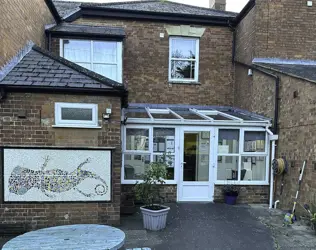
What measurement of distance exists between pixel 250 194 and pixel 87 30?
7304 mm

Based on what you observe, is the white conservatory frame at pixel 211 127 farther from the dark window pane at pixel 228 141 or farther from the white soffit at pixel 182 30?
the white soffit at pixel 182 30

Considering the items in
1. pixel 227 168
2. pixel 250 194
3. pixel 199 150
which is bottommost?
pixel 250 194

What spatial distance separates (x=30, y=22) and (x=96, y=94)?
3.42 metres

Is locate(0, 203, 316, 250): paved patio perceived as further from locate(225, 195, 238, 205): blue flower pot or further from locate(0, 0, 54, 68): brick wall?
locate(0, 0, 54, 68): brick wall

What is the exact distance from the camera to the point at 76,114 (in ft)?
16.8

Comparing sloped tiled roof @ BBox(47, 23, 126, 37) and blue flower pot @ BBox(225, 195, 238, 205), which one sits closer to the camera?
blue flower pot @ BBox(225, 195, 238, 205)

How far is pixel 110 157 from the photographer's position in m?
5.25

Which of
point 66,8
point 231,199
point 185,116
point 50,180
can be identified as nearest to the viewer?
point 50,180

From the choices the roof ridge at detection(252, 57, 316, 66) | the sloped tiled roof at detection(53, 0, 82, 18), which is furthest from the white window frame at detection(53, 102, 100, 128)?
the sloped tiled roof at detection(53, 0, 82, 18)

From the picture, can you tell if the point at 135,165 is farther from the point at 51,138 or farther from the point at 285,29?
the point at 285,29

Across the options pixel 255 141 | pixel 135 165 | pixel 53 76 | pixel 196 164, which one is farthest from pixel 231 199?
pixel 53 76

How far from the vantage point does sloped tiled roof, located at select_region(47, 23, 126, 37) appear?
8.15 m

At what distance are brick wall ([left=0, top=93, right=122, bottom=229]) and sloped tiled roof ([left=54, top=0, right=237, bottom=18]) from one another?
17.5 ft

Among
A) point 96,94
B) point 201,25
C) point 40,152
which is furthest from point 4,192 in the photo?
point 201,25
